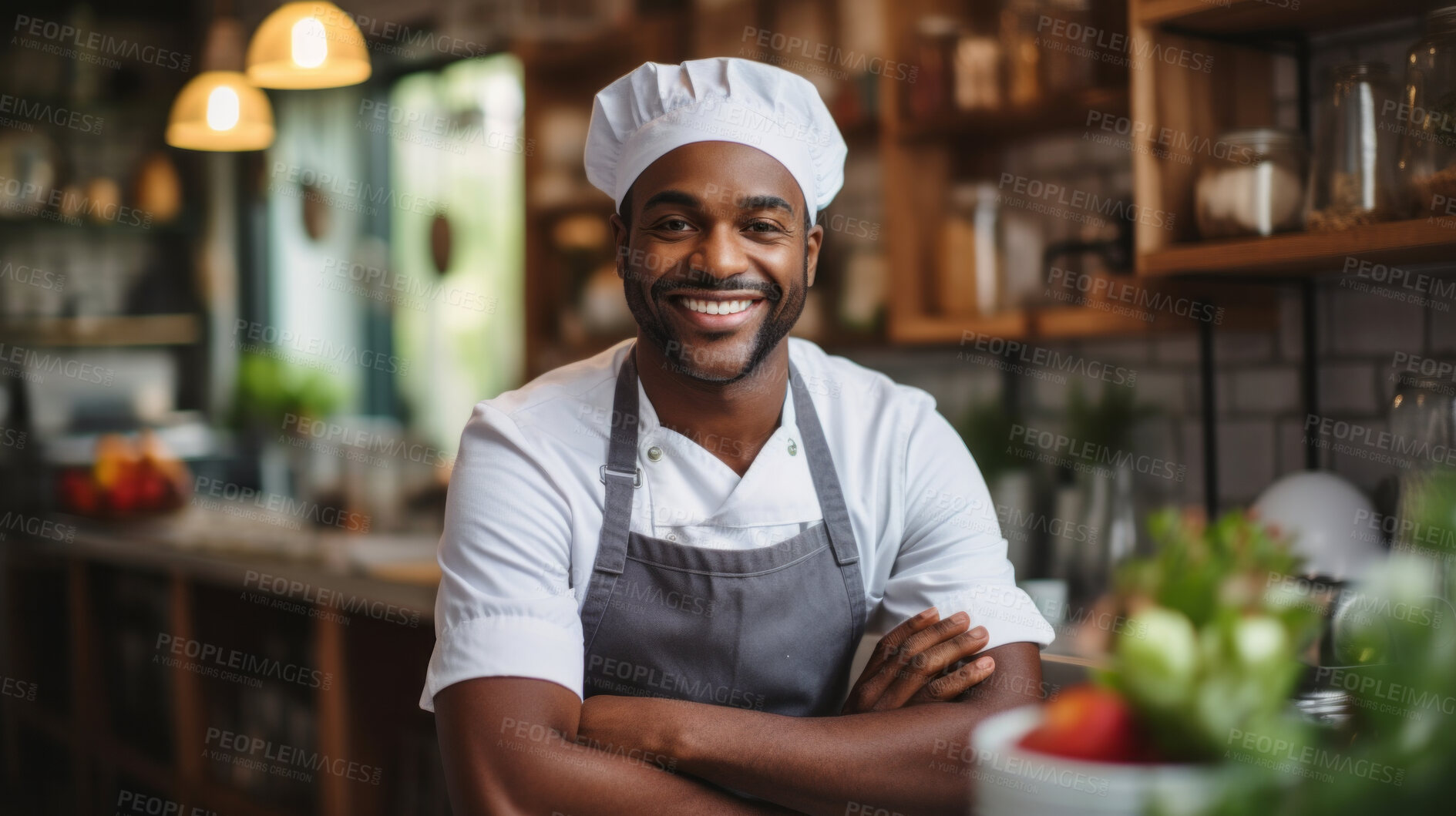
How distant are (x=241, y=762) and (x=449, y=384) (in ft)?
6.63


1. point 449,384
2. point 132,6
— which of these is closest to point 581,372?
point 449,384

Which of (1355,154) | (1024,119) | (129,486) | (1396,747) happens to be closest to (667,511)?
(1396,747)

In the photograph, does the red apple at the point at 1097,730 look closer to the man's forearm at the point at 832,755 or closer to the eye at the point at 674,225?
the man's forearm at the point at 832,755

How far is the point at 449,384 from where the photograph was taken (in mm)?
4973

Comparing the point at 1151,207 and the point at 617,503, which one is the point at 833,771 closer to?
the point at 617,503

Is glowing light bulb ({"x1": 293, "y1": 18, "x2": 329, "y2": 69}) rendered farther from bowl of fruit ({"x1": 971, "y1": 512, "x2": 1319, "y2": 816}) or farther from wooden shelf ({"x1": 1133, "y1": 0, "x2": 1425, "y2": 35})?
bowl of fruit ({"x1": 971, "y1": 512, "x2": 1319, "y2": 816})

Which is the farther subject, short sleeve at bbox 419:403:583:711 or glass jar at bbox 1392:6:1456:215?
glass jar at bbox 1392:6:1456:215

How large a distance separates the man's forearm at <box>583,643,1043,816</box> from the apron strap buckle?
302 millimetres

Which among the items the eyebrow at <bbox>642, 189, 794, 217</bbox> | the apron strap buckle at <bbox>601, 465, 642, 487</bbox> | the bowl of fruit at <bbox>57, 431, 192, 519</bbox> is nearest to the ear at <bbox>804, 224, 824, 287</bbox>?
the eyebrow at <bbox>642, 189, 794, 217</bbox>

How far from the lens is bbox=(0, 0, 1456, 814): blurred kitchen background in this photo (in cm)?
195

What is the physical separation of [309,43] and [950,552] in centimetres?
226

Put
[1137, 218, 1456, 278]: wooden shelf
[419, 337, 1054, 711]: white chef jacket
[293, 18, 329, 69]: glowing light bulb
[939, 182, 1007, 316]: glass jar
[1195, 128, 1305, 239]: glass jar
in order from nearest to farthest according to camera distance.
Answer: [419, 337, 1054, 711]: white chef jacket, [1137, 218, 1456, 278]: wooden shelf, [1195, 128, 1305, 239]: glass jar, [939, 182, 1007, 316]: glass jar, [293, 18, 329, 69]: glowing light bulb

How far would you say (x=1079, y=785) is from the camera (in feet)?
2.03

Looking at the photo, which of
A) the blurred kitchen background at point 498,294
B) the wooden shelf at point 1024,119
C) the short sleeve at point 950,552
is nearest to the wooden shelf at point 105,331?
the blurred kitchen background at point 498,294
